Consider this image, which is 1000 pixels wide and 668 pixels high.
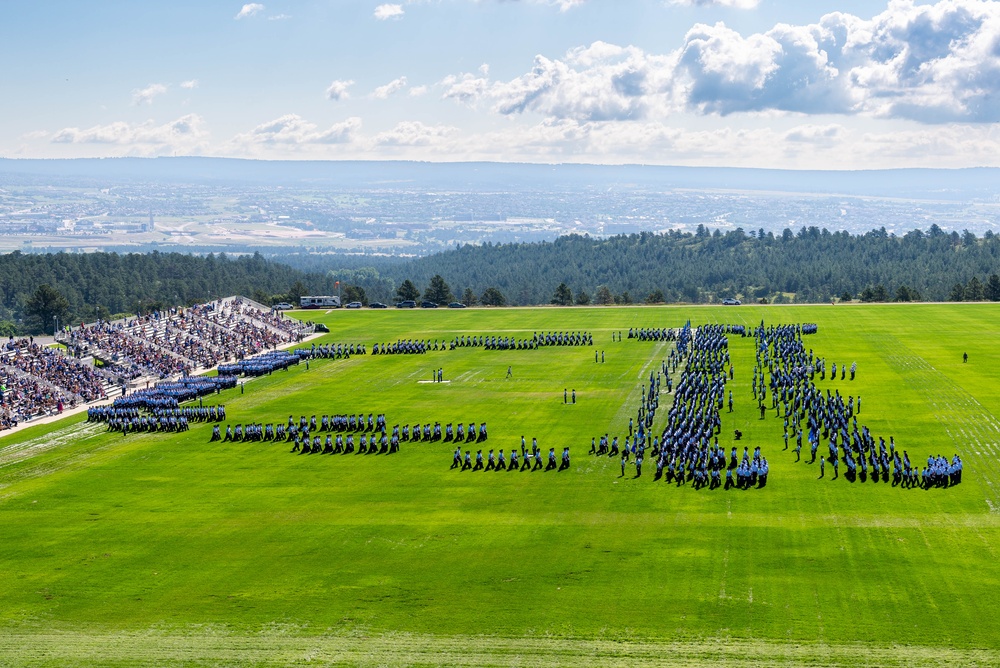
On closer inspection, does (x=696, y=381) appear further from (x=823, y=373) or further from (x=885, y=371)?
(x=885, y=371)

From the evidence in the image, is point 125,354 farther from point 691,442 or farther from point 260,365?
point 691,442

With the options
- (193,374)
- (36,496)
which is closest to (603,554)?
(36,496)

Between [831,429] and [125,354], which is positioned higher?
[125,354]

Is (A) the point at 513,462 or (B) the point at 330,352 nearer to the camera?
(A) the point at 513,462

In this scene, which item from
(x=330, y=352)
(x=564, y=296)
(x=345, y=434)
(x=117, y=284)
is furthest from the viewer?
(x=117, y=284)

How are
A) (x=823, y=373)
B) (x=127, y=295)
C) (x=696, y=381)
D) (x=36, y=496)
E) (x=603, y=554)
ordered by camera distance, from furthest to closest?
1. (x=127, y=295)
2. (x=823, y=373)
3. (x=696, y=381)
4. (x=36, y=496)
5. (x=603, y=554)

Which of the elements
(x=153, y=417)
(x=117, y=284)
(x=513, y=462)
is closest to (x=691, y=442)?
(x=513, y=462)

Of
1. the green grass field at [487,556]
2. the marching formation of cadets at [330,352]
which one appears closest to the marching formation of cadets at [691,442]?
the green grass field at [487,556]
